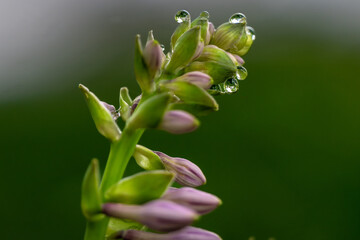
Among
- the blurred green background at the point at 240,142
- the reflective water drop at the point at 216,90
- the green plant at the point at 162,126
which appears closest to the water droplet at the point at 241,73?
the green plant at the point at 162,126

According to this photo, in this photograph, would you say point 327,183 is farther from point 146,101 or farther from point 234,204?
point 146,101

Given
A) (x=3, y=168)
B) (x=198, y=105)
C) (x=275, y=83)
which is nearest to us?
(x=198, y=105)

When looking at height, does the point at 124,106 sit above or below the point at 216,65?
below

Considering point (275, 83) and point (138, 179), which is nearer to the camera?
point (138, 179)

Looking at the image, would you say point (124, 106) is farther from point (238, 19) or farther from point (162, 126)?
point (238, 19)

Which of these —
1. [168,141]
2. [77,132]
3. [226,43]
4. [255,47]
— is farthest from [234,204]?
[226,43]

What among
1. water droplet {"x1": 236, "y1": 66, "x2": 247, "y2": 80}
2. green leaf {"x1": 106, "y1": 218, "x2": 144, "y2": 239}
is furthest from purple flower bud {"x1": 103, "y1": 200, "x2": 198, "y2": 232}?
Result: water droplet {"x1": 236, "y1": 66, "x2": 247, "y2": 80}

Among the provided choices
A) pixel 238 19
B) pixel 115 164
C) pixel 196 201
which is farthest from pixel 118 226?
pixel 238 19
